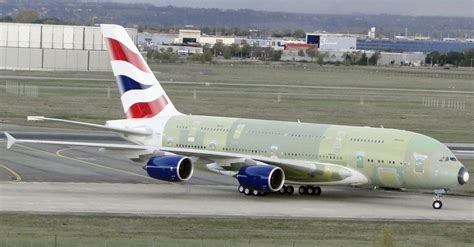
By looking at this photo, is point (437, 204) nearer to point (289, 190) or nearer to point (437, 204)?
point (437, 204)

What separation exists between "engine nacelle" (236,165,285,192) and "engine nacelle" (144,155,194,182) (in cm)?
206

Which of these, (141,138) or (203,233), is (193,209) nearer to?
(203,233)

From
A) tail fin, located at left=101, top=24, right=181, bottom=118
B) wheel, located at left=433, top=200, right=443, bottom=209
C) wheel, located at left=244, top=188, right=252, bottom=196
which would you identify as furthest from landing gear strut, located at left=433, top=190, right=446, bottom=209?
tail fin, located at left=101, top=24, right=181, bottom=118

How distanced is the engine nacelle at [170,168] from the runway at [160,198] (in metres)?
0.78

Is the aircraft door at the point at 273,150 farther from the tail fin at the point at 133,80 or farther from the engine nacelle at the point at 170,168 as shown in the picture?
the tail fin at the point at 133,80

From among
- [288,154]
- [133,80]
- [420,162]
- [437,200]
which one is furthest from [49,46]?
[437,200]

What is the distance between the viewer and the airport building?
516 ft

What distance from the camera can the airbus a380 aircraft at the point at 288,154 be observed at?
45.4 m

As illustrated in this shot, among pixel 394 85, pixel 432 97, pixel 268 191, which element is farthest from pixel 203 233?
pixel 394 85

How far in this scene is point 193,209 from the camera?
42.8 metres

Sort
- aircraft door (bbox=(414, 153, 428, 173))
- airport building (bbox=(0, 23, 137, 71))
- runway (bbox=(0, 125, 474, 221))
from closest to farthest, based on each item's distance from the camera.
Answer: runway (bbox=(0, 125, 474, 221)) → aircraft door (bbox=(414, 153, 428, 173)) → airport building (bbox=(0, 23, 137, 71))

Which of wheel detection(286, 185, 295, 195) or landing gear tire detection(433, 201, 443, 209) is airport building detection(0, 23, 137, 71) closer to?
wheel detection(286, 185, 295, 195)

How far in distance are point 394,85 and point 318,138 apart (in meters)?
109

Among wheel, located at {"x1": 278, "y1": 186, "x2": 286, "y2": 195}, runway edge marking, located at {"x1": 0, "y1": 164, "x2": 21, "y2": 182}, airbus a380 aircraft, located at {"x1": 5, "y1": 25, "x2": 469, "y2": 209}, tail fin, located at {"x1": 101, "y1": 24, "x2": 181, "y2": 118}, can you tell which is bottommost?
runway edge marking, located at {"x1": 0, "y1": 164, "x2": 21, "y2": 182}
